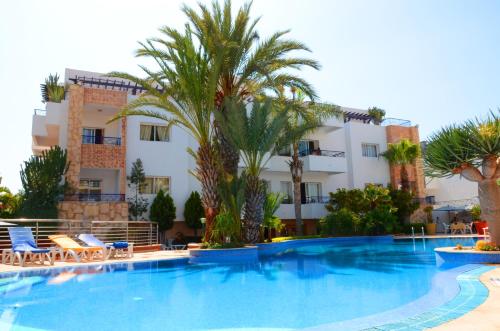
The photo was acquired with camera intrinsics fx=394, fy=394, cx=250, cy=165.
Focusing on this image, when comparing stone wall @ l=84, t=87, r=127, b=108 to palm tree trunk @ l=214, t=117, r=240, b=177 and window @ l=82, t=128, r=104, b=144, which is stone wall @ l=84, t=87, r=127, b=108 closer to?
window @ l=82, t=128, r=104, b=144

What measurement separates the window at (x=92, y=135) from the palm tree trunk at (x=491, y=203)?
2014 centimetres

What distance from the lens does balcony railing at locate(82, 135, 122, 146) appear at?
74.4ft

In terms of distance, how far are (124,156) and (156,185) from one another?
8.91ft

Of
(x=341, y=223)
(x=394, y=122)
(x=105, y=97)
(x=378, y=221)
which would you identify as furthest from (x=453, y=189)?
(x=105, y=97)

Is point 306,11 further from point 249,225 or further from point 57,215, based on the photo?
point 57,215

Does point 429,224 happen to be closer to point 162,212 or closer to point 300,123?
point 300,123

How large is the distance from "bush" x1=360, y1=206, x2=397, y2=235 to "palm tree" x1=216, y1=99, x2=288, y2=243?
31.2 feet

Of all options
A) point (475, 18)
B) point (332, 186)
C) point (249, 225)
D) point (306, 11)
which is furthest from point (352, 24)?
point (332, 186)

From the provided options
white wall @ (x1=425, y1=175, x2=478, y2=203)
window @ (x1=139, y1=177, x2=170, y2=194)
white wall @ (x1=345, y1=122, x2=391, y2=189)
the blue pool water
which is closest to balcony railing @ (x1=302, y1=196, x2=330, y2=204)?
white wall @ (x1=345, y1=122, x2=391, y2=189)

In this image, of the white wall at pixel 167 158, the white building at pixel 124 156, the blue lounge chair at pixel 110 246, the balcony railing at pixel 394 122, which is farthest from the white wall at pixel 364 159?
the blue lounge chair at pixel 110 246

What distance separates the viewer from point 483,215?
34.4 feet

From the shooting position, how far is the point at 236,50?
53.4ft

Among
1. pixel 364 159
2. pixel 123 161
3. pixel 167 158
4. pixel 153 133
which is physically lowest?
pixel 123 161

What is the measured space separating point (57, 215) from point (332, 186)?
779 inches
